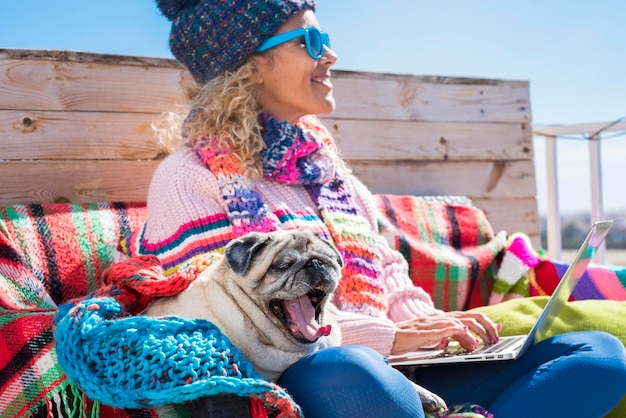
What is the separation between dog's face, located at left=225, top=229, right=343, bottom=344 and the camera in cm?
114

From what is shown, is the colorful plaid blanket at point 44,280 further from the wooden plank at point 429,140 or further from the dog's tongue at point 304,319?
the wooden plank at point 429,140

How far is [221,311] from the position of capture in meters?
1.17

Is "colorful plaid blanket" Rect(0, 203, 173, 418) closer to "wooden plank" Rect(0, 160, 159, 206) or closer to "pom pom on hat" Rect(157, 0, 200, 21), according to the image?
"wooden plank" Rect(0, 160, 159, 206)

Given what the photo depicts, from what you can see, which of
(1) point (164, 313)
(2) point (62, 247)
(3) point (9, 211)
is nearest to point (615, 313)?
(1) point (164, 313)

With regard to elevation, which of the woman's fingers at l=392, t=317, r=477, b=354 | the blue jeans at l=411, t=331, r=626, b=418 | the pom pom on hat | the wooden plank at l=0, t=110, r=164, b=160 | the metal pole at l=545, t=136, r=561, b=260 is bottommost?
the metal pole at l=545, t=136, r=561, b=260

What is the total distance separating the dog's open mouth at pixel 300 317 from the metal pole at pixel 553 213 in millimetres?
1951

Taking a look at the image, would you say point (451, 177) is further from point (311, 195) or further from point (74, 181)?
point (74, 181)

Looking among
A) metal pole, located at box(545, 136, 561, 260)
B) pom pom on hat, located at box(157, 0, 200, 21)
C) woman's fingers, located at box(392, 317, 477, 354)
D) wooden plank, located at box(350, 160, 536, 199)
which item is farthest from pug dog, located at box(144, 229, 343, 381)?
metal pole, located at box(545, 136, 561, 260)

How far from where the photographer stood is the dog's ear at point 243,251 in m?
1.13

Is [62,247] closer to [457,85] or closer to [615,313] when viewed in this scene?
[615,313]

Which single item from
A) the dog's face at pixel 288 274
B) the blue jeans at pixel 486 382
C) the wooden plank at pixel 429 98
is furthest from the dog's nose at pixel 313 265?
the wooden plank at pixel 429 98

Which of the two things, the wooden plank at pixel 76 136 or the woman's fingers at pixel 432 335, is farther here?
the wooden plank at pixel 76 136

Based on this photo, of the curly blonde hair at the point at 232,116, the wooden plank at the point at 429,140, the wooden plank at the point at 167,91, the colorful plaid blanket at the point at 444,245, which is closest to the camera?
the curly blonde hair at the point at 232,116

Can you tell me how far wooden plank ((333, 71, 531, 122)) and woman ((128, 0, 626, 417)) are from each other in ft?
1.61
